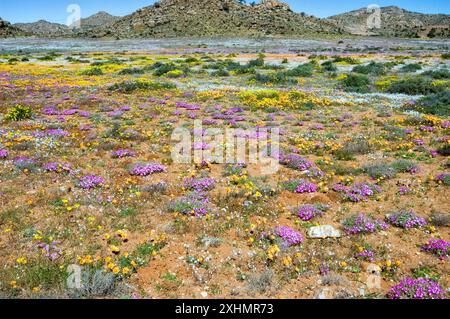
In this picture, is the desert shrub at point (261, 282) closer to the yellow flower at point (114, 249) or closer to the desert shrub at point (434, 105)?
the yellow flower at point (114, 249)

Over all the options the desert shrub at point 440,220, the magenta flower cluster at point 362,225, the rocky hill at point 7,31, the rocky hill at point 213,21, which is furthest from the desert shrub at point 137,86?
the rocky hill at point 7,31

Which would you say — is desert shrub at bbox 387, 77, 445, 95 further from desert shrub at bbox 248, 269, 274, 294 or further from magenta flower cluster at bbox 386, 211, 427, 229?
desert shrub at bbox 248, 269, 274, 294

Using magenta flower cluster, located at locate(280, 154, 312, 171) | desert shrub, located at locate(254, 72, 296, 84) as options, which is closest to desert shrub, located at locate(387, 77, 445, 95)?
desert shrub, located at locate(254, 72, 296, 84)

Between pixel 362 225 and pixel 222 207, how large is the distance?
393 cm

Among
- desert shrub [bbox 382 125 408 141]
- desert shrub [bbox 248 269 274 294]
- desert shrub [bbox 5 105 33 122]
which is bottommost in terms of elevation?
desert shrub [bbox 248 269 274 294]

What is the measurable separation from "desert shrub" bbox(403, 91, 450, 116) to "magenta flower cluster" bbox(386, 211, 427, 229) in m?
14.4

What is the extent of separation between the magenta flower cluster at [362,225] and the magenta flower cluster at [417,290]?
217 cm

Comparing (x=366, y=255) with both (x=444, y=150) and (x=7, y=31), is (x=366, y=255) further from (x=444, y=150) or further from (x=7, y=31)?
(x=7, y=31)

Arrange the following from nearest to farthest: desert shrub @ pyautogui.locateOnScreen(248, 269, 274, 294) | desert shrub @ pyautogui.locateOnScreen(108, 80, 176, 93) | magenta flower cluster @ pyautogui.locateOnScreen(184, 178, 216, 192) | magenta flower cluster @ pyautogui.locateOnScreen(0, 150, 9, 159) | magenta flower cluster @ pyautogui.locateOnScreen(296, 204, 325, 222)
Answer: desert shrub @ pyautogui.locateOnScreen(248, 269, 274, 294), magenta flower cluster @ pyautogui.locateOnScreen(296, 204, 325, 222), magenta flower cluster @ pyautogui.locateOnScreen(184, 178, 216, 192), magenta flower cluster @ pyautogui.locateOnScreen(0, 150, 9, 159), desert shrub @ pyautogui.locateOnScreen(108, 80, 176, 93)

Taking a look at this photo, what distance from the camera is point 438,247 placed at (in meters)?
8.72

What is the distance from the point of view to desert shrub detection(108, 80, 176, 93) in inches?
1195

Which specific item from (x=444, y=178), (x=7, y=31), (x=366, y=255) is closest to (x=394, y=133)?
(x=444, y=178)

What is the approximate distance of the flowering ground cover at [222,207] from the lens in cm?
784

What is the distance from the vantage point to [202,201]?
1113 centimetres
